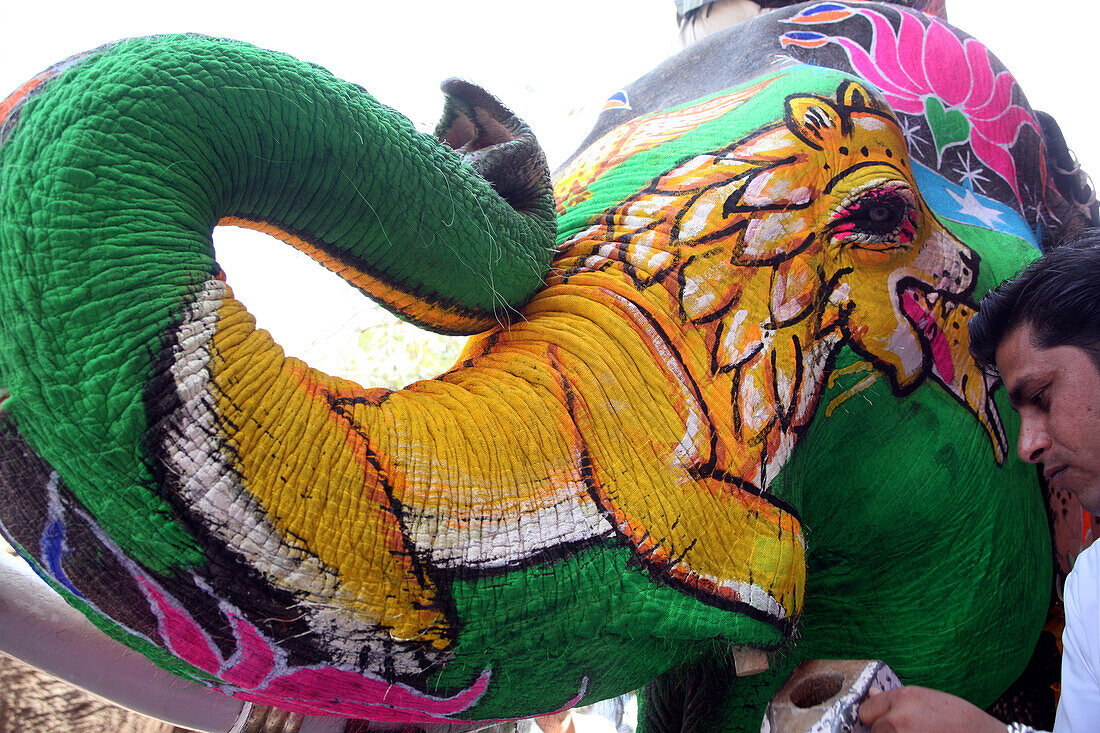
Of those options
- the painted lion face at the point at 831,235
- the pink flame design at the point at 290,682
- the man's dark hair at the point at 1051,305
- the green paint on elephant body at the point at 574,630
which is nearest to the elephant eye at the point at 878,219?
the painted lion face at the point at 831,235

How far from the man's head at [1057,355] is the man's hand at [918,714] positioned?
350 millimetres

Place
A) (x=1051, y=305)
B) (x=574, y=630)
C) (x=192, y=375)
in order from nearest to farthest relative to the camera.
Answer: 1. (x=192, y=375)
2. (x=574, y=630)
3. (x=1051, y=305)

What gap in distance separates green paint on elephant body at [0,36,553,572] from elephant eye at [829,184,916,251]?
618 mm

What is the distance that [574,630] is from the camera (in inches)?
33.9

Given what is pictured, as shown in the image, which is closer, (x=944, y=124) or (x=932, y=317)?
(x=932, y=317)

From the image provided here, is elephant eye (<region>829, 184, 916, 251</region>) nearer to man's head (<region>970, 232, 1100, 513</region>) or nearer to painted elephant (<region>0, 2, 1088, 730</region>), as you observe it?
painted elephant (<region>0, 2, 1088, 730</region>)

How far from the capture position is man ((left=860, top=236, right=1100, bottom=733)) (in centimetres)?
97

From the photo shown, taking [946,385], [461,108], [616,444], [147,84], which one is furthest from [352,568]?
[946,385]

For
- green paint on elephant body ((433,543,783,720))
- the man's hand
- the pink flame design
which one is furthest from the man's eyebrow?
the pink flame design

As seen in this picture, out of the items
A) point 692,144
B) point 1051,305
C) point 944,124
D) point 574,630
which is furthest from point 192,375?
point 944,124

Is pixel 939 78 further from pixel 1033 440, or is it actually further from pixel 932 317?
pixel 1033 440

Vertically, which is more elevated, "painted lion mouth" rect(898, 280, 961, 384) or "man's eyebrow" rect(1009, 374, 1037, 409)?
"painted lion mouth" rect(898, 280, 961, 384)

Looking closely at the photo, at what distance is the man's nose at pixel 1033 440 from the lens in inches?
45.0

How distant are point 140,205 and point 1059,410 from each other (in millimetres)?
1078
